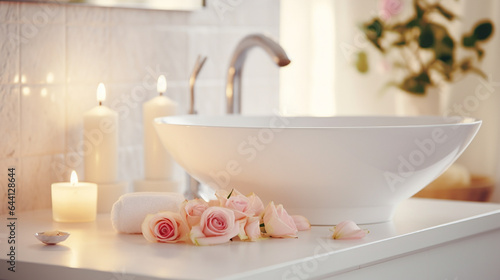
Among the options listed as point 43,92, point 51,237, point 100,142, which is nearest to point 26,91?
point 43,92

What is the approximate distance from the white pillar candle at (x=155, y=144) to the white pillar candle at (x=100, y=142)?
82 mm

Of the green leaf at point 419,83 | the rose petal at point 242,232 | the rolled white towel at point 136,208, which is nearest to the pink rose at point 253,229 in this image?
the rose petal at point 242,232

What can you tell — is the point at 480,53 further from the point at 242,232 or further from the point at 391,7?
the point at 242,232

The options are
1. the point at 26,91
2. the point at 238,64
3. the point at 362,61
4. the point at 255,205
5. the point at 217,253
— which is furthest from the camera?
the point at 362,61

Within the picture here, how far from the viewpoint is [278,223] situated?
40.1 inches

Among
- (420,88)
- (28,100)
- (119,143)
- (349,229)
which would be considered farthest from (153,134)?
(420,88)

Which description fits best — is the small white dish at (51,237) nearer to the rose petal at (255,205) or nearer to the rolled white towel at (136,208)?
the rolled white towel at (136,208)

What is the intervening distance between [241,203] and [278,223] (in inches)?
2.1

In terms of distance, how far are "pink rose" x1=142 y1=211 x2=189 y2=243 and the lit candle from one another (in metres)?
0.21

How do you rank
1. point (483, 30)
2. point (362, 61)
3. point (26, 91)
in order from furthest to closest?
point (362, 61) → point (483, 30) → point (26, 91)

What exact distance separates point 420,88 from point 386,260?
5.36 feet

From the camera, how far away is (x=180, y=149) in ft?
3.77

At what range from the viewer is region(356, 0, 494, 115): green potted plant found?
2531 mm

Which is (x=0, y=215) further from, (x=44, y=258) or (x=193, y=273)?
(x=193, y=273)
